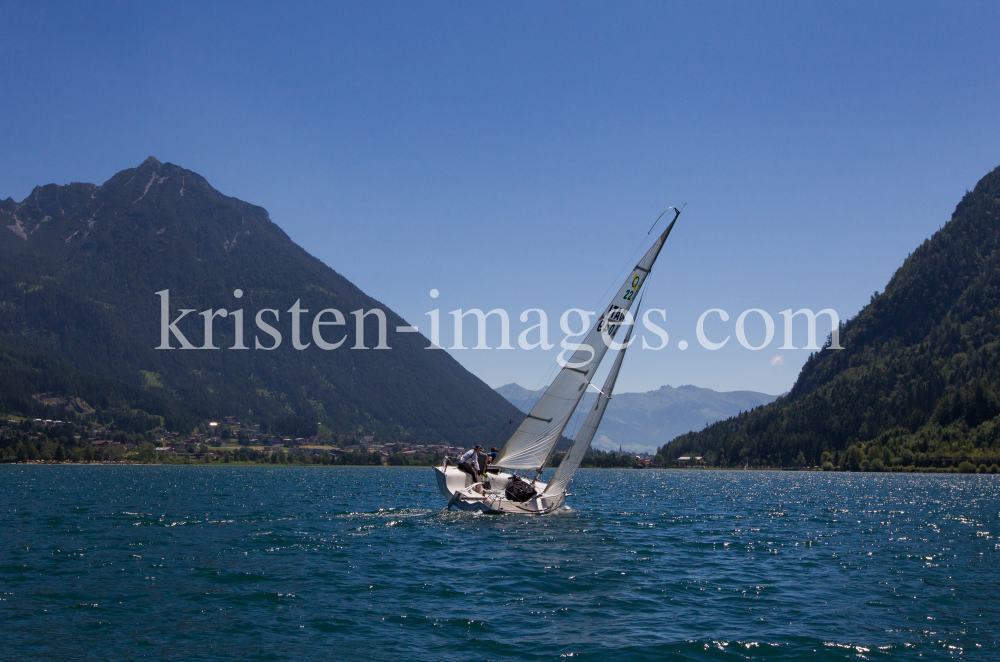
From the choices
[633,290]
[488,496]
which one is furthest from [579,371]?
[488,496]

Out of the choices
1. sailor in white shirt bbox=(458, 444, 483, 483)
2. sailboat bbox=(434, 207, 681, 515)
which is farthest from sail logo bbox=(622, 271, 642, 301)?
sailor in white shirt bbox=(458, 444, 483, 483)

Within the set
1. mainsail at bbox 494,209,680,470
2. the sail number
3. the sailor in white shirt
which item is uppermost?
the sail number

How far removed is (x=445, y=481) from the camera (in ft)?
146

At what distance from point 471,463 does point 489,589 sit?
22548mm

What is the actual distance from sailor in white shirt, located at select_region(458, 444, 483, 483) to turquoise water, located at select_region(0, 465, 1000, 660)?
3.61 metres

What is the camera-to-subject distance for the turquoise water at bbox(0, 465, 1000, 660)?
52.9ft

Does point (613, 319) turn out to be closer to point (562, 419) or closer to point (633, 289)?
point (633, 289)

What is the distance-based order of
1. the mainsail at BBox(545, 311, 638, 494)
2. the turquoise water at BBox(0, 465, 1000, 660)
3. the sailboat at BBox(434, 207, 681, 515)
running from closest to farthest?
the turquoise water at BBox(0, 465, 1000, 660) < the mainsail at BBox(545, 311, 638, 494) < the sailboat at BBox(434, 207, 681, 515)

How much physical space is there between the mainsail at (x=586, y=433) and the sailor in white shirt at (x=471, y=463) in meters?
4.47

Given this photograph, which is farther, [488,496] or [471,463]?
[471,463]

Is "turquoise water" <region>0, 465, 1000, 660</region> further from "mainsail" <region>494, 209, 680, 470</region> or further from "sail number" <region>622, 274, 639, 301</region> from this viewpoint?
"sail number" <region>622, 274, 639, 301</region>

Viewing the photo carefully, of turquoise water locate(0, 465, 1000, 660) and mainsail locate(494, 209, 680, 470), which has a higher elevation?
mainsail locate(494, 209, 680, 470)

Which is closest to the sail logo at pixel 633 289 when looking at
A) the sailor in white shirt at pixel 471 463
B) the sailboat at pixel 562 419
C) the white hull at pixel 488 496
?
the sailboat at pixel 562 419

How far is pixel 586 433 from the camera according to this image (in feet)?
133
